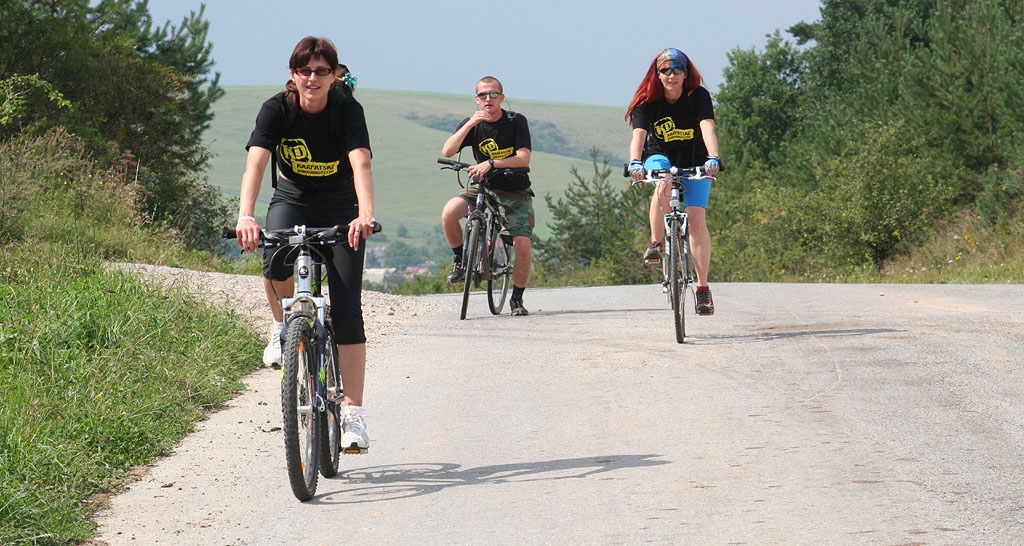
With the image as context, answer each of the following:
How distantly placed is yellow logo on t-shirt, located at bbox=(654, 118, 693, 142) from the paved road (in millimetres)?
1637

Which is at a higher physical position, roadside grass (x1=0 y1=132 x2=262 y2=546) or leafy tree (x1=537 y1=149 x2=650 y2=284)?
leafy tree (x1=537 y1=149 x2=650 y2=284)

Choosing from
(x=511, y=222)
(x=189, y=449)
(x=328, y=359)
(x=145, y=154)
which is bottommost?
(x=189, y=449)

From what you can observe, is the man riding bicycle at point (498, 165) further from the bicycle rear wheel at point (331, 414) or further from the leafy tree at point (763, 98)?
the leafy tree at point (763, 98)

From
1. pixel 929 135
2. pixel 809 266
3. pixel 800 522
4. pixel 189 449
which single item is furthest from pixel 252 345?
pixel 809 266

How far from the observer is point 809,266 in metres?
48.4

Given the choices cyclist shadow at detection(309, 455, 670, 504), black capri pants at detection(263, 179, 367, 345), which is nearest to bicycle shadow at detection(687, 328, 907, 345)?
cyclist shadow at detection(309, 455, 670, 504)

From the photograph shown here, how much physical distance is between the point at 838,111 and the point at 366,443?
152 ft

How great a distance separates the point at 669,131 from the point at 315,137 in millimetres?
4912

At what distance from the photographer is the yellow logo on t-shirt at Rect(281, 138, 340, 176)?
5.66 meters

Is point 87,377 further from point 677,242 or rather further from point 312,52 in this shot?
point 677,242

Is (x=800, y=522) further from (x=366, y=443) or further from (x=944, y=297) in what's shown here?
(x=944, y=297)

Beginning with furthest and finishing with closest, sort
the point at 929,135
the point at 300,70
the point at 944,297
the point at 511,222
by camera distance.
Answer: the point at 929,135 → the point at 944,297 → the point at 511,222 → the point at 300,70

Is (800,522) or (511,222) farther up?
(511,222)

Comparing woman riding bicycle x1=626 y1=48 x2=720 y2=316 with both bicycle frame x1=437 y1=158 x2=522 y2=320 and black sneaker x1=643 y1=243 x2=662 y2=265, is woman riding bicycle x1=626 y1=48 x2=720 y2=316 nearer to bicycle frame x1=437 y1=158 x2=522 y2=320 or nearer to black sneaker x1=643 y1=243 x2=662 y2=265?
black sneaker x1=643 y1=243 x2=662 y2=265
